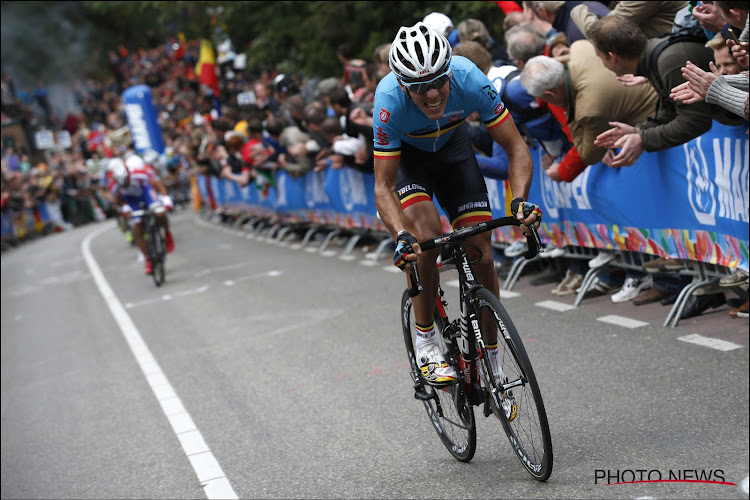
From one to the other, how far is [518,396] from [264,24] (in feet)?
70.4

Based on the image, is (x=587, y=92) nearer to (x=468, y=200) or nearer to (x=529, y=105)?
(x=529, y=105)

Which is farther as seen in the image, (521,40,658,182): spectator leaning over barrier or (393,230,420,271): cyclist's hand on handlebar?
(521,40,658,182): spectator leaning over barrier

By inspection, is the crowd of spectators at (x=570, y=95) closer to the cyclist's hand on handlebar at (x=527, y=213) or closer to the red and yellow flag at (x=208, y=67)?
the cyclist's hand on handlebar at (x=527, y=213)

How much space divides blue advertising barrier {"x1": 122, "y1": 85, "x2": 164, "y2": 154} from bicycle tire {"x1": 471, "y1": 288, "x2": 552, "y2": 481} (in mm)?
34085

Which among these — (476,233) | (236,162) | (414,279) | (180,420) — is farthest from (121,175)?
(476,233)

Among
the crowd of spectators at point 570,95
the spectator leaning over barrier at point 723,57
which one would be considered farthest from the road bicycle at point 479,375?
the spectator leaning over barrier at point 723,57

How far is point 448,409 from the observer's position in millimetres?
5441

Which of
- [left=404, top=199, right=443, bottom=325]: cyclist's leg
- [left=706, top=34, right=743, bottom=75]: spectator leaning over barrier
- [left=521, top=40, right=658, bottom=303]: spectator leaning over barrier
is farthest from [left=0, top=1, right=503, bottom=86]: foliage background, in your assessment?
[left=404, top=199, right=443, bottom=325]: cyclist's leg

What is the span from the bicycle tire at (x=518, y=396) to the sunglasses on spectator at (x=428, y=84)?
0.98 metres

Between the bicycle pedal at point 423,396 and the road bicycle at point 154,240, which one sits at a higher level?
the bicycle pedal at point 423,396

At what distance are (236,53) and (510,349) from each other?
26.9 metres

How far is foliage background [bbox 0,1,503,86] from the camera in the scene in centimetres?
1880

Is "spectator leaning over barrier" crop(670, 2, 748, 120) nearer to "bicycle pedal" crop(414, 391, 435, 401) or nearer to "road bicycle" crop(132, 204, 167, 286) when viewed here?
"bicycle pedal" crop(414, 391, 435, 401)

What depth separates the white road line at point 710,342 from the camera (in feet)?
21.4
